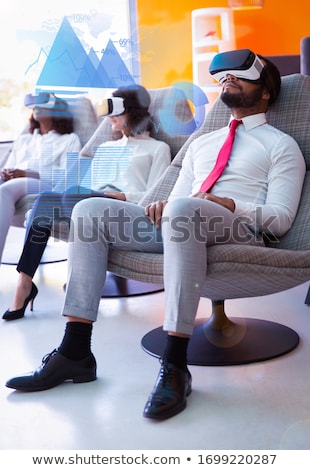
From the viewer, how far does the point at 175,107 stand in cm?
307

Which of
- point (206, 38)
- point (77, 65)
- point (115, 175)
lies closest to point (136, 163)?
point (115, 175)

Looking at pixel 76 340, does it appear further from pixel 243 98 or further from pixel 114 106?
pixel 114 106

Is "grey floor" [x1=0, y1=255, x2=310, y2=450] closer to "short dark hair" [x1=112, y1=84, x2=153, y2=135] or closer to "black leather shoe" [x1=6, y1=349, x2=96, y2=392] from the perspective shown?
"black leather shoe" [x1=6, y1=349, x2=96, y2=392]

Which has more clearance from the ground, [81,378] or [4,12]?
[4,12]

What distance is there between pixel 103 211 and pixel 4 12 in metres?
3.67

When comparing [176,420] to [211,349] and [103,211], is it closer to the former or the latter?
[211,349]

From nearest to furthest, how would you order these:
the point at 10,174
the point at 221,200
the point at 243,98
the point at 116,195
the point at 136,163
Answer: the point at 221,200
the point at 243,98
the point at 116,195
the point at 136,163
the point at 10,174

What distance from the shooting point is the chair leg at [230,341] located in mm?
1994

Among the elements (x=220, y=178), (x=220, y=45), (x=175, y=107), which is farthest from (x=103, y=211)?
(x=220, y=45)

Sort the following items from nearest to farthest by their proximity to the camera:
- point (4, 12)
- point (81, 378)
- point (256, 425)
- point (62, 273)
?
point (256, 425)
point (81, 378)
point (62, 273)
point (4, 12)

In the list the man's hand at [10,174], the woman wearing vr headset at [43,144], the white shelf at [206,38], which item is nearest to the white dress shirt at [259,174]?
the woman wearing vr headset at [43,144]

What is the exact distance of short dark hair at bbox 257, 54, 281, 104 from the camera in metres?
2.19

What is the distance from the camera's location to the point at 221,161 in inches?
84.4

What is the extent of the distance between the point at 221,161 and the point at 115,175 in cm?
89
